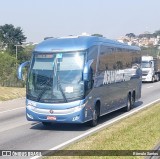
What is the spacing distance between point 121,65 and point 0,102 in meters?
9.46

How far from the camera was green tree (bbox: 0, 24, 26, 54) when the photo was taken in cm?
12195

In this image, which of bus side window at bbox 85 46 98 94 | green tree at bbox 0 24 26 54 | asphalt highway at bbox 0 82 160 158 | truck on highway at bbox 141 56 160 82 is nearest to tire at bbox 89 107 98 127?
asphalt highway at bbox 0 82 160 158

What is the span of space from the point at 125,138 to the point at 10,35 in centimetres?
11260

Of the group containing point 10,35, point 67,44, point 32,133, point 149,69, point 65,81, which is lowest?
point 32,133

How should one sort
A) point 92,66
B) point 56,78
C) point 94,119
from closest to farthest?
1. point 56,78
2. point 92,66
3. point 94,119

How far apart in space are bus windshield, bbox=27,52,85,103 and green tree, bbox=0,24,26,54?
107m

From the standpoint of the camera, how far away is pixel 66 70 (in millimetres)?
14445

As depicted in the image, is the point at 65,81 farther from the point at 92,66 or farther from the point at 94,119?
the point at 94,119

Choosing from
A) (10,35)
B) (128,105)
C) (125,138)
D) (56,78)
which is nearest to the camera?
(125,138)

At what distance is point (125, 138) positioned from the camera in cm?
1197

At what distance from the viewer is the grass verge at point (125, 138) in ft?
35.4

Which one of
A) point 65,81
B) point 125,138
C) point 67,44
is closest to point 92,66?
point 67,44

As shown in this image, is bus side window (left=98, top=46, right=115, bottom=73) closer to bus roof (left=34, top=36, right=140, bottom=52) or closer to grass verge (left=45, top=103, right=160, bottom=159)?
bus roof (left=34, top=36, right=140, bottom=52)

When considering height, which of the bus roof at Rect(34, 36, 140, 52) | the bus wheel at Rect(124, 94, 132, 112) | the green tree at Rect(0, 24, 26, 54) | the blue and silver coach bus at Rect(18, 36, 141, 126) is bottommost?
the bus wheel at Rect(124, 94, 132, 112)
